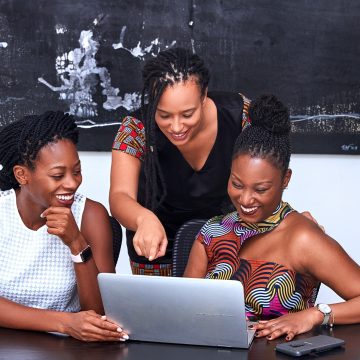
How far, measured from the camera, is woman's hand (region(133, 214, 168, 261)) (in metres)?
1.97

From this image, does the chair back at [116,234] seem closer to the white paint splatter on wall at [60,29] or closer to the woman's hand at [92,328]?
the woman's hand at [92,328]

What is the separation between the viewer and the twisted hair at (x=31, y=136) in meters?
Result: 2.31

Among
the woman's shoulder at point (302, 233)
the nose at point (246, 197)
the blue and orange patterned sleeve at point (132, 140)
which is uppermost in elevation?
the blue and orange patterned sleeve at point (132, 140)

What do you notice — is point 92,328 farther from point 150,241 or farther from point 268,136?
point 268,136

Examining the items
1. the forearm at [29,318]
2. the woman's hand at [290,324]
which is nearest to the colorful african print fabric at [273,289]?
the woman's hand at [290,324]

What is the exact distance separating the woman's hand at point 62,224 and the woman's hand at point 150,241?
24 centimetres

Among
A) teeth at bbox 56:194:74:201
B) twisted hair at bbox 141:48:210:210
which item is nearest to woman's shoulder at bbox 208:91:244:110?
twisted hair at bbox 141:48:210:210

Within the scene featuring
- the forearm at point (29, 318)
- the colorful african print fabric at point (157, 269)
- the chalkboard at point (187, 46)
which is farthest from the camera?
the chalkboard at point (187, 46)

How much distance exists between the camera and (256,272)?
2158 mm

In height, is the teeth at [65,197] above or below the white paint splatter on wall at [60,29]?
below

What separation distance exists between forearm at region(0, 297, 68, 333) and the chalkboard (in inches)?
69.7

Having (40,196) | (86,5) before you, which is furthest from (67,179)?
(86,5)

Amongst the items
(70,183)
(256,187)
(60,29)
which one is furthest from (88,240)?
(60,29)

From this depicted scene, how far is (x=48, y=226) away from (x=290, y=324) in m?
0.73
